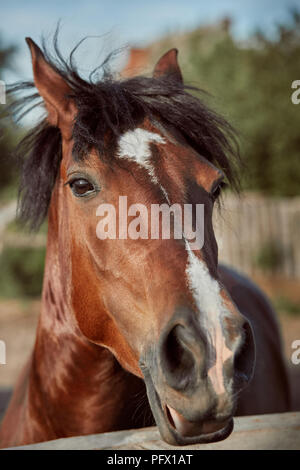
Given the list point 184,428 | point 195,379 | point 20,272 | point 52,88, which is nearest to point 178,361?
point 195,379

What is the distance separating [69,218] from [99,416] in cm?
86

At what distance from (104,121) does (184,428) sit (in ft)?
3.76

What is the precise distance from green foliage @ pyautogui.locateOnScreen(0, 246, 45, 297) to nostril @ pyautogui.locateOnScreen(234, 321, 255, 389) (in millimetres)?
11272

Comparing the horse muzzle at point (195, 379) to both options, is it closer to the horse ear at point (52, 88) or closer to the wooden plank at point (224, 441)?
the wooden plank at point (224, 441)

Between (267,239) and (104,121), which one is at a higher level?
(104,121)

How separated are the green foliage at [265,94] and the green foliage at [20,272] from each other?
8391 mm

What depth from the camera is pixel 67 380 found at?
2.09m

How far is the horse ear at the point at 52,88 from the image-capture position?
212 centimetres

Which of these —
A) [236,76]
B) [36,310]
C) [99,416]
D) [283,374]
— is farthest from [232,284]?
[236,76]

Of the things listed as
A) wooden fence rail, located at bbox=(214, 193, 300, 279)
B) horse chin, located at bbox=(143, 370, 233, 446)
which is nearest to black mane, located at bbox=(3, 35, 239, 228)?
horse chin, located at bbox=(143, 370, 233, 446)

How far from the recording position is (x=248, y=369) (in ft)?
4.75

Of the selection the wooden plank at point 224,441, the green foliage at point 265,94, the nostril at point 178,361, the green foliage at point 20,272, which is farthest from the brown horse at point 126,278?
the green foliage at point 265,94

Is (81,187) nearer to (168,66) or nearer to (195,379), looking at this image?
(195,379)

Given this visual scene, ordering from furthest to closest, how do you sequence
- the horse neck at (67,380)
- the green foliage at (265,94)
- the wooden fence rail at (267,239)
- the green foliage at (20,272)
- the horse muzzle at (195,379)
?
the green foliage at (265,94) < the wooden fence rail at (267,239) < the green foliage at (20,272) < the horse neck at (67,380) < the horse muzzle at (195,379)
